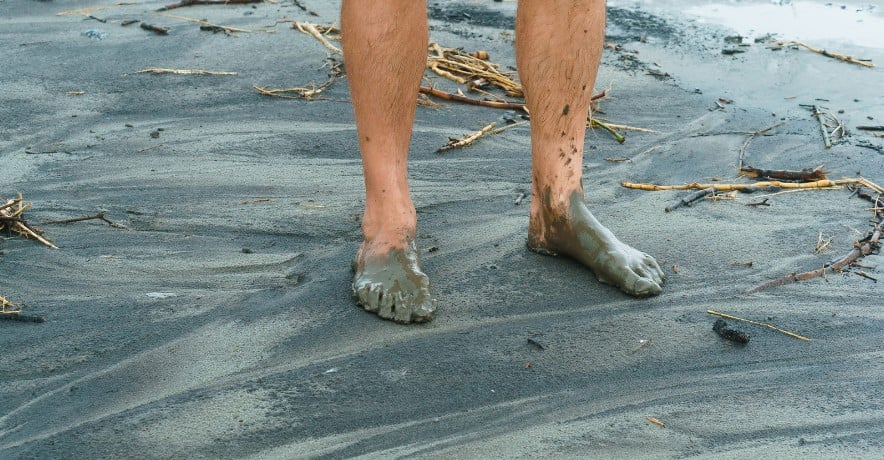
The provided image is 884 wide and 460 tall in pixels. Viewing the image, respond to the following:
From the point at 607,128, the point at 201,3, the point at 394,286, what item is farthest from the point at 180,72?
the point at 394,286

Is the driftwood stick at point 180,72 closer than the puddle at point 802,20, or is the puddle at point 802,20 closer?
the driftwood stick at point 180,72

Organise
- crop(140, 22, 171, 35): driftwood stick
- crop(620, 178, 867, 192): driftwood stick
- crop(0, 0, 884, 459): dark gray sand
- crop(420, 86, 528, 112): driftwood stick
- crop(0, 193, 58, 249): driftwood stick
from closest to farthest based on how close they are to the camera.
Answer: crop(0, 0, 884, 459): dark gray sand < crop(0, 193, 58, 249): driftwood stick < crop(620, 178, 867, 192): driftwood stick < crop(420, 86, 528, 112): driftwood stick < crop(140, 22, 171, 35): driftwood stick

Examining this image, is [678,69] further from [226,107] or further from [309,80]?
[226,107]

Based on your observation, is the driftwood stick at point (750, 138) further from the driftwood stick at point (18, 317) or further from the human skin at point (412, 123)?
the driftwood stick at point (18, 317)

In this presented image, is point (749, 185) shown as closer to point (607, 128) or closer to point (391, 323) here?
point (607, 128)

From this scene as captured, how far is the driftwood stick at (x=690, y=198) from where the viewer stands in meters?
3.29

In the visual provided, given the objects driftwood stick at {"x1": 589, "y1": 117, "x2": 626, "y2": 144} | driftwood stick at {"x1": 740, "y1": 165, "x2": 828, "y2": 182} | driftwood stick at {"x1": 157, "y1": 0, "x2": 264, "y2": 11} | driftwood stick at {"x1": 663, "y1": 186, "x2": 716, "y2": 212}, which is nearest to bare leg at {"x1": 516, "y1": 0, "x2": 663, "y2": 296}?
driftwood stick at {"x1": 663, "y1": 186, "x2": 716, "y2": 212}

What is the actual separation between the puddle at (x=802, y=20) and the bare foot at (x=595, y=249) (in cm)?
359

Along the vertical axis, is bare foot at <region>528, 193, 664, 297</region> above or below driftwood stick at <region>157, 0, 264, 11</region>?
below

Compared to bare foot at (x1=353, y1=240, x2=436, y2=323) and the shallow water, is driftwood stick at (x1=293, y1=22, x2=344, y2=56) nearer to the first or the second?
the shallow water

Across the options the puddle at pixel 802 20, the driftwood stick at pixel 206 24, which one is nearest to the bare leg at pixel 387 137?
the driftwood stick at pixel 206 24

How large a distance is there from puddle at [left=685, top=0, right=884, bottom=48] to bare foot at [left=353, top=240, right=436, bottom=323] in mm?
4010

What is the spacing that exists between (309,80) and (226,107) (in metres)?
0.52

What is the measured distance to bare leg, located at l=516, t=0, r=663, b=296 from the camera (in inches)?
105
